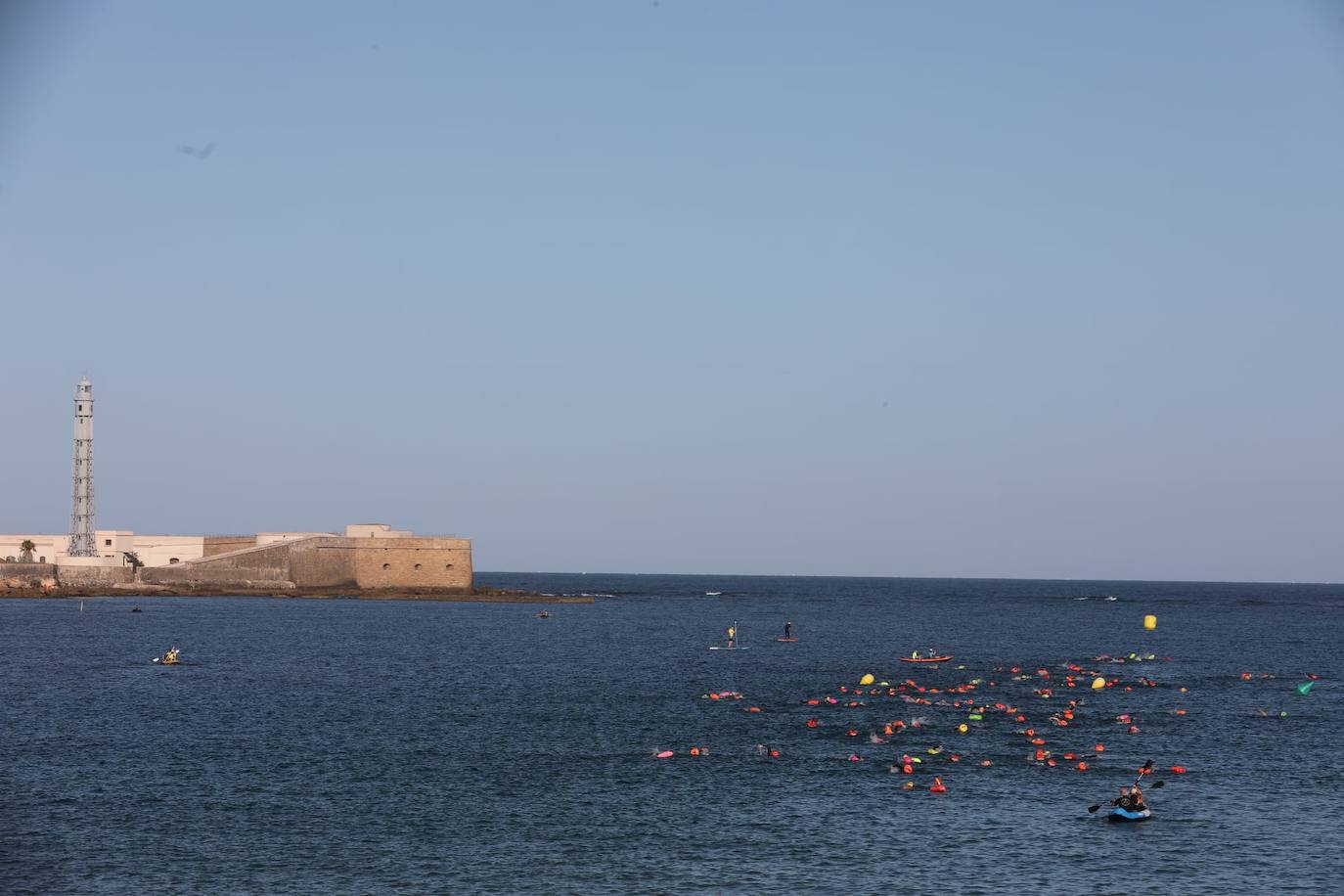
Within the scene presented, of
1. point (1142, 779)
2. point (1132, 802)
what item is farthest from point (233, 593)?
point (1132, 802)

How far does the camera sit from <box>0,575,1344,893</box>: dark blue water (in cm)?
3997

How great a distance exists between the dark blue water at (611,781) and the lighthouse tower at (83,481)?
81.5 m

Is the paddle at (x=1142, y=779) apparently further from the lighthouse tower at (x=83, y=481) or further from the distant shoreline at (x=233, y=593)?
the lighthouse tower at (x=83, y=481)

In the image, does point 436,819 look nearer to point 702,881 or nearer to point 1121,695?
point 702,881

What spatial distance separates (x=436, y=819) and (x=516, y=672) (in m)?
47.6

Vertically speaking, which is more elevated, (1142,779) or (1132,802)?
(1132,802)

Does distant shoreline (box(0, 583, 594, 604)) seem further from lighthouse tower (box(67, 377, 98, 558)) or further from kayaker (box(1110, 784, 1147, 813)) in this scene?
kayaker (box(1110, 784, 1147, 813))

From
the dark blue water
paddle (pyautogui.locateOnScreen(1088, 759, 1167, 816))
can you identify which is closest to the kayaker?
paddle (pyautogui.locateOnScreen(1088, 759, 1167, 816))

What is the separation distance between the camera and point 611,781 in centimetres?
5278

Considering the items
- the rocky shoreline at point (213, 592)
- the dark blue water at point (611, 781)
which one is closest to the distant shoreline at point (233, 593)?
the rocky shoreline at point (213, 592)

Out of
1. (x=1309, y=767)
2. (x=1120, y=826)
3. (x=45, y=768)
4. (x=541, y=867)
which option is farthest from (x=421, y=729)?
(x=1309, y=767)

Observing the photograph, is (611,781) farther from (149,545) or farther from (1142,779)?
(149,545)

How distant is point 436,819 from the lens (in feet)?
150

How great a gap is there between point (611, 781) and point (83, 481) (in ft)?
483
